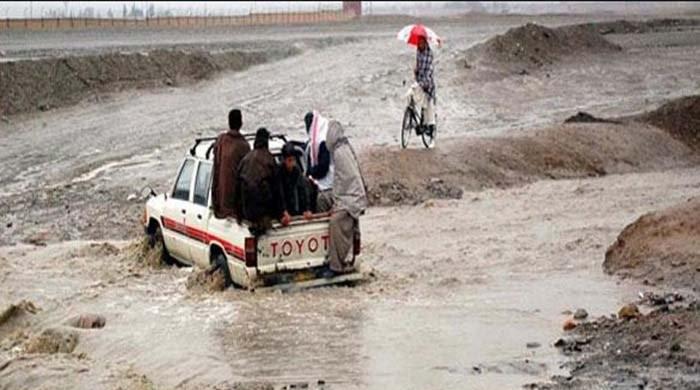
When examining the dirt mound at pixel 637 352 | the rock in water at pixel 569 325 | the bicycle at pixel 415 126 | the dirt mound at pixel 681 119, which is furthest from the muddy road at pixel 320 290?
the dirt mound at pixel 681 119

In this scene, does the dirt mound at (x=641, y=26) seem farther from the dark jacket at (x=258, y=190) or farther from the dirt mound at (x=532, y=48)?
the dark jacket at (x=258, y=190)

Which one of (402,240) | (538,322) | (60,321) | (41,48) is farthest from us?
(41,48)

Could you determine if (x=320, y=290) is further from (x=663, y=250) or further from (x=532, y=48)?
(x=532, y=48)

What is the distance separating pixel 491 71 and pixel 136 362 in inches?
1058

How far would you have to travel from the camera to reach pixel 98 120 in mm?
28922

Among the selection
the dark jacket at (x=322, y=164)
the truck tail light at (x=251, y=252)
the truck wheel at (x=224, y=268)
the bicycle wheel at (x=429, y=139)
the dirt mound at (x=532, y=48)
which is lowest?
the dirt mound at (x=532, y=48)

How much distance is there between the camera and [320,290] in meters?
14.2

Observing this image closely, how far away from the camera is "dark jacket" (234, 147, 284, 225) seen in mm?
13516

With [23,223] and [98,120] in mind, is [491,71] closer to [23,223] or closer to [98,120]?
[98,120]

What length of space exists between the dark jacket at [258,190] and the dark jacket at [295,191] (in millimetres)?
151

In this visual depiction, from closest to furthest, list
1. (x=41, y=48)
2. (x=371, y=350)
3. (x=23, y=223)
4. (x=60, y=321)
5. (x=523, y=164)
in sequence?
(x=371, y=350), (x=60, y=321), (x=23, y=223), (x=523, y=164), (x=41, y=48)

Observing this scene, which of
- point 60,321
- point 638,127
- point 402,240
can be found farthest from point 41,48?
point 60,321

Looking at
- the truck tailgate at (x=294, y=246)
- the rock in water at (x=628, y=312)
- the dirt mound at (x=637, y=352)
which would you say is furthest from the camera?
the truck tailgate at (x=294, y=246)

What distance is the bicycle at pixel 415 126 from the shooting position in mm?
23172
